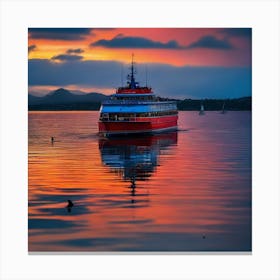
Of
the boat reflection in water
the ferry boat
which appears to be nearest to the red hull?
the ferry boat

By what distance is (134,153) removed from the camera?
27.0m

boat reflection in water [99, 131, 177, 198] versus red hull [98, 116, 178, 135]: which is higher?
red hull [98, 116, 178, 135]

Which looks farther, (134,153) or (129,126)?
(129,126)

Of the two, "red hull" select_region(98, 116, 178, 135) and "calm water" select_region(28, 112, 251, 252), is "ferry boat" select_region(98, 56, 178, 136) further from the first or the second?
"calm water" select_region(28, 112, 251, 252)

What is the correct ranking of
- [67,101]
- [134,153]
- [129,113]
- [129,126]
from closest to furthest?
[67,101] < [134,153] < [129,126] < [129,113]

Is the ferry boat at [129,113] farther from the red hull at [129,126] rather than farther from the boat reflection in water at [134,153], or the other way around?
the boat reflection in water at [134,153]

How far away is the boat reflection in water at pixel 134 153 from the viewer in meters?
20.4

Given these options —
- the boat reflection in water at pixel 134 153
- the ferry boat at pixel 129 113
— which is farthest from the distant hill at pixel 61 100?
the ferry boat at pixel 129 113

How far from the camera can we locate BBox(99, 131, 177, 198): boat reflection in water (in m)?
20.4

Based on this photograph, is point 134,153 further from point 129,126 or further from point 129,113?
point 129,113

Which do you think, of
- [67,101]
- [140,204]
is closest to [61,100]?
[67,101]
